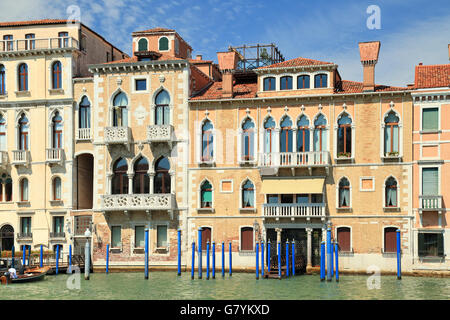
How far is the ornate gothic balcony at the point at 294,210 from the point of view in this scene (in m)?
33.0

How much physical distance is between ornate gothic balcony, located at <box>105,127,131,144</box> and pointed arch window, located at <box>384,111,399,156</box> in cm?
1289

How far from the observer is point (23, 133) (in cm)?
3756

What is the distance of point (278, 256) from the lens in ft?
103

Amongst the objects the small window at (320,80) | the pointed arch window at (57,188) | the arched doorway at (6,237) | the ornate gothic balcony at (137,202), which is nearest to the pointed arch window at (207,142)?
the ornate gothic balcony at (137,202)

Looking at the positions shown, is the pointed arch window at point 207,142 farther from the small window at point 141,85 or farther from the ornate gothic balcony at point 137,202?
the small window at point 141,85

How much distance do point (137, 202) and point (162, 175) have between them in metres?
1.91

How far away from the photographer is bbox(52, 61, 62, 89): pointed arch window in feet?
122

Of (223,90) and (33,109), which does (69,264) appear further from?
(223,90)

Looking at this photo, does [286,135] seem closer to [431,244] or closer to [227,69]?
[227,69]

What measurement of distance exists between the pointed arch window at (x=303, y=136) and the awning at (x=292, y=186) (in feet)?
5.35

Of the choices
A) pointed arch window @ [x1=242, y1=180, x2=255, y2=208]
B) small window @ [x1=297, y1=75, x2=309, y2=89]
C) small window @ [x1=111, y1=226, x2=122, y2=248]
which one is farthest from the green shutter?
small window @ [x1=111, y1=226, x2=122, y2=248]

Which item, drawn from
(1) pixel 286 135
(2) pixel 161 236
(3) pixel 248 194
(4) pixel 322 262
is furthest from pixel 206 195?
(4) pixel 322 262

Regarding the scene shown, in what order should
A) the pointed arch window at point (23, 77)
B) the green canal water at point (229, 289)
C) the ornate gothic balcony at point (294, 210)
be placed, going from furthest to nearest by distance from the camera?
the pointed arch window at point (23, 77)
the ornate gothic balcony at point (294, 210)
the green canal water at point (229, 289)

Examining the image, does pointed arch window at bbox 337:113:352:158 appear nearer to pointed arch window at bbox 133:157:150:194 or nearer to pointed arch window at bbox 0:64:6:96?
pointed arch window at bbox 133:157:150:194
